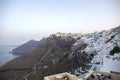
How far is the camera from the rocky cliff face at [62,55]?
10000 millimetres

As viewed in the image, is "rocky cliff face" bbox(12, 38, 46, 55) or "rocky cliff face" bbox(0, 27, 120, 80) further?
"rocky cliff face" bbox(12, 38, 46, 55)

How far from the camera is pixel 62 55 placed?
13.8 meters

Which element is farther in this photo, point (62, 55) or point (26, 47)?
point (26, 47)

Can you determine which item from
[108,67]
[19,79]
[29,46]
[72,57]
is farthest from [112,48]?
[29,46]

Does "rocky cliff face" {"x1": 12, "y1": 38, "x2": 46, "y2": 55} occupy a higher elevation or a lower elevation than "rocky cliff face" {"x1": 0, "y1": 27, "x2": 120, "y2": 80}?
higher

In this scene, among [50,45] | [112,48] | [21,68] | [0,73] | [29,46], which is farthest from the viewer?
[29,46]

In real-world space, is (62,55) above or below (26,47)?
below

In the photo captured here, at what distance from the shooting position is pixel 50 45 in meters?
17.9

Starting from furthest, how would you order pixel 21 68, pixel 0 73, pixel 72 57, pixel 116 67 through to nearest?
pixel 21 68
pixel 0 73
pixel 72 57
pixel 116 67

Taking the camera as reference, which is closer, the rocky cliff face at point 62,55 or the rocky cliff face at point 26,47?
the rocky cliff face at point 62,55

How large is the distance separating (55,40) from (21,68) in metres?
5.08

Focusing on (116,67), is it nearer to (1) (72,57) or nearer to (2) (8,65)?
(1) (72,57)

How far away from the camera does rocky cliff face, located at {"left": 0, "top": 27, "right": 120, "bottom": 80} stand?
10.0 meters

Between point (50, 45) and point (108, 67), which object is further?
point (50, 45)
